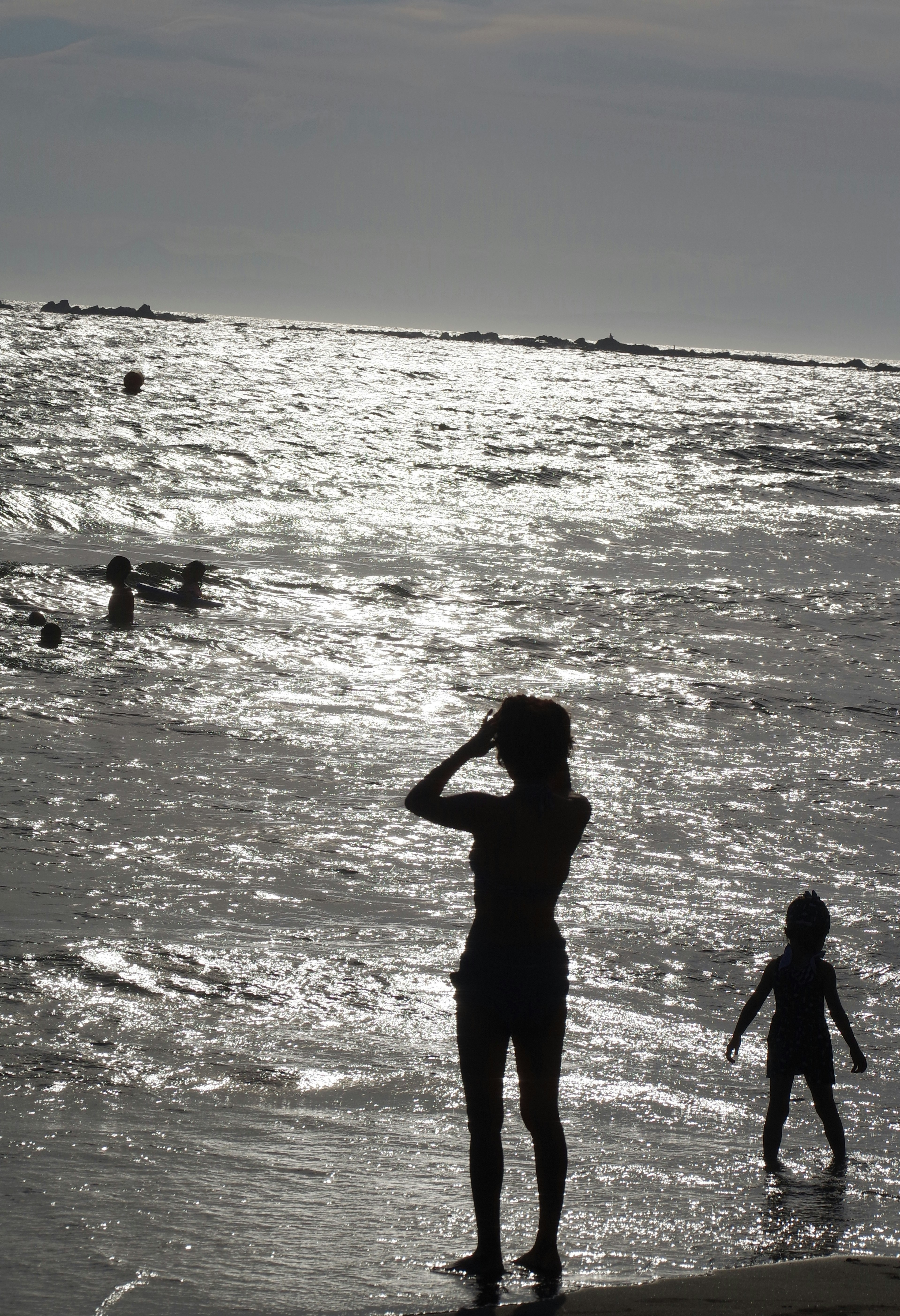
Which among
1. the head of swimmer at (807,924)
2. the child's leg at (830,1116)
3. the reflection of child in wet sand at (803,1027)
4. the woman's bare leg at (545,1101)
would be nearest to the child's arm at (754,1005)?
the reflection of child in wet sand at (803,1027)

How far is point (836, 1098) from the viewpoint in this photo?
6.36 metres

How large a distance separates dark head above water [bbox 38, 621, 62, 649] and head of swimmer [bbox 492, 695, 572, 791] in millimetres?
13157

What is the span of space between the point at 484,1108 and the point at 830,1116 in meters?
2.02

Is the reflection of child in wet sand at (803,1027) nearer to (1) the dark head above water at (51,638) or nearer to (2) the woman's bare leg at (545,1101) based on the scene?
(2) the woman's bare leg at (545,1101)

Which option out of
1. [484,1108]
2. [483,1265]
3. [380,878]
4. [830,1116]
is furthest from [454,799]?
[380,878]

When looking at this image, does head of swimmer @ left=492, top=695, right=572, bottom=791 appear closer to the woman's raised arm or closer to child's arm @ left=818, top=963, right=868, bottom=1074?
the woman's raised arm

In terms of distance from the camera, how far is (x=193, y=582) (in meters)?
19.8

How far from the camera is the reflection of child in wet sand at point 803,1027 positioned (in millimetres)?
5246

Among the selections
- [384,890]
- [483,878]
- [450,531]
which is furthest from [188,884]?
[450,531]

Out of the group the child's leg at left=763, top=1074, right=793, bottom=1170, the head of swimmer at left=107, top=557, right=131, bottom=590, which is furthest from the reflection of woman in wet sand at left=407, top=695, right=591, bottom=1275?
the head of swimmer at left=107, top=557, right=131, bottom=590

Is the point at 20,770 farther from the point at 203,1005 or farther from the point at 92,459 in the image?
the point at 92,459

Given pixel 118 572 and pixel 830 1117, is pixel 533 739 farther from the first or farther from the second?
pixel 118 572

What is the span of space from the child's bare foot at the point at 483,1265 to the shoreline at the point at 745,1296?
0.20 metres

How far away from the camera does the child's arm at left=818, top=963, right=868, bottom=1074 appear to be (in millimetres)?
5242
